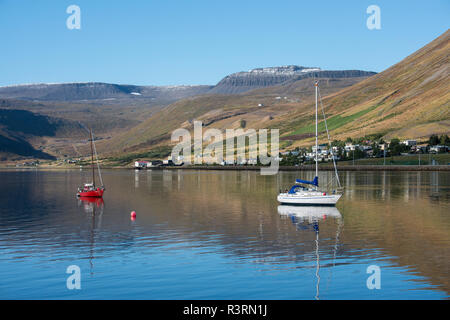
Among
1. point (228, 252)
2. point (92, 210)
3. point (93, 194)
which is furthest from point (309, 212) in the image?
point (93, 194)

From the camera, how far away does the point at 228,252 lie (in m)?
43.4

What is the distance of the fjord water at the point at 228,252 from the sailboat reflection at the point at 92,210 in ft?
0.70

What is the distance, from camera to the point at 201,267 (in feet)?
124

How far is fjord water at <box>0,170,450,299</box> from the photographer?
1270 inches

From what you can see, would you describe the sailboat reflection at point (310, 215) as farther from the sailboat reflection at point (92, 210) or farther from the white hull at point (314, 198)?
the sailboat reflection at point (92, 210)

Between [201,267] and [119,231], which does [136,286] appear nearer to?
[201,267]

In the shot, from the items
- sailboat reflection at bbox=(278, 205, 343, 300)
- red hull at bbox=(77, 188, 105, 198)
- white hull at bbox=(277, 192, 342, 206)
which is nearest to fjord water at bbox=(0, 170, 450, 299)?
sailboat reflection at bbox=(278, 205, 343, 300)

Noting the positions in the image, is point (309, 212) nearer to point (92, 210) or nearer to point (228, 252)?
point (228, 252)

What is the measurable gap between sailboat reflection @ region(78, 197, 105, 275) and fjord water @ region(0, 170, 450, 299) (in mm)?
212

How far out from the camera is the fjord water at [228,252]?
106 ft

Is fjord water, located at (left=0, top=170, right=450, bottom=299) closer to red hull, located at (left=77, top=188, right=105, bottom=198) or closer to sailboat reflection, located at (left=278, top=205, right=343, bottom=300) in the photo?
sailboat reflection, located at (left=278, top=205, right=343, bottom=300)

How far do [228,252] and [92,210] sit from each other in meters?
39.8
